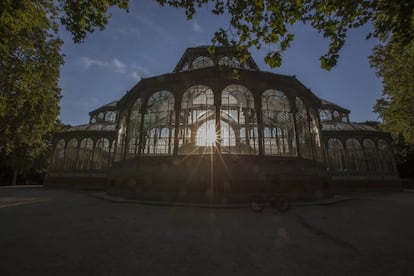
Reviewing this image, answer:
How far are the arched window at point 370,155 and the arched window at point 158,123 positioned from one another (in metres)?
33.5

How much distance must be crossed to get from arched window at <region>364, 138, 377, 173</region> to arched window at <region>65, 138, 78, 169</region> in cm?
5024

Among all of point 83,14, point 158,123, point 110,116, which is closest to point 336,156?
point 158,123

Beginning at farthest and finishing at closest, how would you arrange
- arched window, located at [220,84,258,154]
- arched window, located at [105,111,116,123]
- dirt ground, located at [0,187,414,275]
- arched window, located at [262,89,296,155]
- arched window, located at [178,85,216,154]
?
arched window, located at [105,111,116,123] → arched window, located at [262,89,296,155] → arched window, located at [220,84,258,154] → arched window, located at [178,85,216,154] → dirt ground, located at [0,187,414,275]

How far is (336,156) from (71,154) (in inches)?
1861

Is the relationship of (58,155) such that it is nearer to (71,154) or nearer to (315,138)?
(71,154)

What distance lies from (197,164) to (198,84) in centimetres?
756

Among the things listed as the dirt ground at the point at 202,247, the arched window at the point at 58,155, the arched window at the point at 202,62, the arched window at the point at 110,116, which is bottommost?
the dirt ground at the point at 202,247

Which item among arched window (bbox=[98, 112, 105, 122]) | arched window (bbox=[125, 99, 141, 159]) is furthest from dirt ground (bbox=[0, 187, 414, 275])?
arched window (bbox=[98, 112, 105, 122])

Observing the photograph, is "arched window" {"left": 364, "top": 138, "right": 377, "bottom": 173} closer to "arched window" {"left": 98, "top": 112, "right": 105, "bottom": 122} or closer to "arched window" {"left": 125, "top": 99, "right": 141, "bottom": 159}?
"arched window" {"left": 125, "top": 99, "right": 141, "bottom": 159}

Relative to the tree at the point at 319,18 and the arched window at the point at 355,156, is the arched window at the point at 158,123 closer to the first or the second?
the tree at the point at 319,18

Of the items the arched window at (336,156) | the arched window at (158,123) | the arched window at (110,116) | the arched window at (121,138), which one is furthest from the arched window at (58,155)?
the arched window at (336,156)

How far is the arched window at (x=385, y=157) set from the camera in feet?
101

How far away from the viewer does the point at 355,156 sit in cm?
3144

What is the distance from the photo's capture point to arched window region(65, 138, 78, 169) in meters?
32.8
